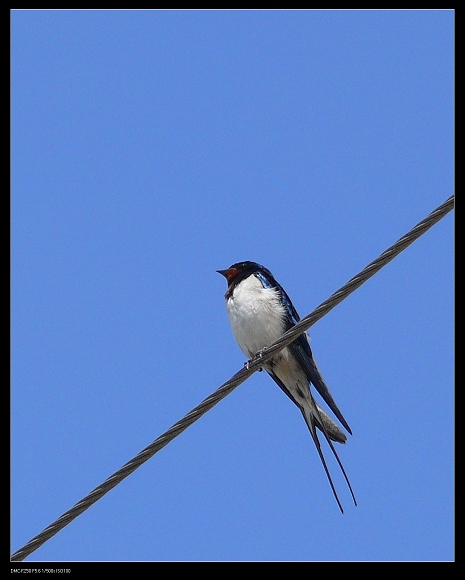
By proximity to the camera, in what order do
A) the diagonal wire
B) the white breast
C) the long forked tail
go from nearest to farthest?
1. the diagonal wire
2. the long forked tail
3. the white breast

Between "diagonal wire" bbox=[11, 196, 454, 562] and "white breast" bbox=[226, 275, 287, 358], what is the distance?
1.89 meters

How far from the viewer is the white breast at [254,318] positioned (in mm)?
6168

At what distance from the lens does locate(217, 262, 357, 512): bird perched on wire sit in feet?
19.6

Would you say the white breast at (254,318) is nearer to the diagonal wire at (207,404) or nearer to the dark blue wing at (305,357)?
the dark blue wing at (305,357)

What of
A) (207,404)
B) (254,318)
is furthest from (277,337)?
(207,404)

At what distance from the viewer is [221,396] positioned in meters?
4.06

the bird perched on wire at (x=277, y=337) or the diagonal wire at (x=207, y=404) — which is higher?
the bird perched on wire at (x=277, y=337)

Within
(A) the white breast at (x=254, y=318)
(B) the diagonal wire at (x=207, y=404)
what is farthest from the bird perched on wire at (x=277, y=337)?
(B) the diagonal wire at (x=207, y=404)

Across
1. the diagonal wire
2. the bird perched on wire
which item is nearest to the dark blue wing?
the bird perched on wire

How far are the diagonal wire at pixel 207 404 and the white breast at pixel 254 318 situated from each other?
189 centimetres

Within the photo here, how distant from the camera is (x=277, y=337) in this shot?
20.3 feet

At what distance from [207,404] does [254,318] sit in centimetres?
221

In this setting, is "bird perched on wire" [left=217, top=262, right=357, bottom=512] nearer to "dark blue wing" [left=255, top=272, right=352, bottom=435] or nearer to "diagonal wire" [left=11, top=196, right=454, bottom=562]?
"dark blue wing" [left=255, top=272, right=352, bottom=435]
